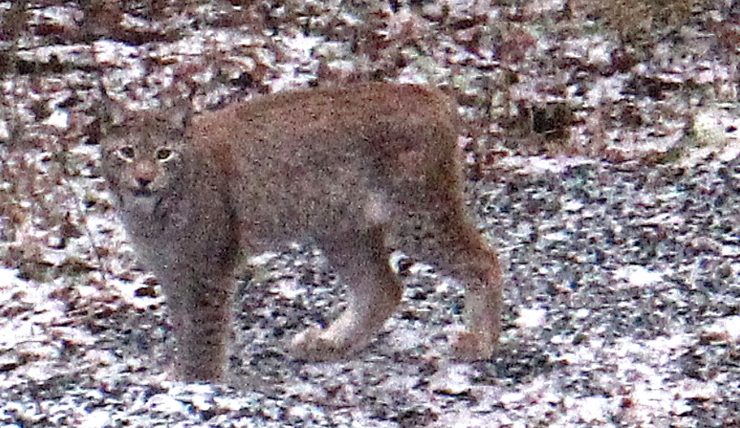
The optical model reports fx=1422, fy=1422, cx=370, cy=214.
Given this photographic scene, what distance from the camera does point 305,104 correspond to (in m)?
5.41

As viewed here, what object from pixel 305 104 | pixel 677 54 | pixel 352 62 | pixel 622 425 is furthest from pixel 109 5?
pixel 622 425

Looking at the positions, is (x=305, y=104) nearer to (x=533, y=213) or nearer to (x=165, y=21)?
(x=533, y=213)

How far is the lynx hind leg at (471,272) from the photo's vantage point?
217 inches

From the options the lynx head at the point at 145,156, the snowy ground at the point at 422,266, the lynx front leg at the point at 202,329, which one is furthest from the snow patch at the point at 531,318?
the lynx head at the point at 145,156

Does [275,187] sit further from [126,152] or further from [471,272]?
[471,272]

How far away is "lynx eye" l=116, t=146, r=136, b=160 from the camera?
200 inches

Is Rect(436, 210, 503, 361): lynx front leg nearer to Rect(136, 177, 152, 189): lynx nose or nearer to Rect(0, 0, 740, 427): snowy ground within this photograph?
Rect(0, 0, 740, 427): snowy ground

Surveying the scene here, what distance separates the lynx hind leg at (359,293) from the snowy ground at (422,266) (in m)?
0.11

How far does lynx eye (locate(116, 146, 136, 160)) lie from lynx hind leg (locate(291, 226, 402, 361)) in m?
0.96

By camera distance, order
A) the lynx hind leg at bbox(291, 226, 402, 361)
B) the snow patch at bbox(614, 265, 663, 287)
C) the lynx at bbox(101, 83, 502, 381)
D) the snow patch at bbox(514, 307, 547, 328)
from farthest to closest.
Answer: the snow patch at bbox(614, 265, 663, 287) → the snow patch at bbox(514, 307, 547, 328) → the lynx hind leg at bbox(291, 226, 402, 361) → the lynx at bbox(101, 83, 502, 381)

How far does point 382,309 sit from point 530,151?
2.50 m

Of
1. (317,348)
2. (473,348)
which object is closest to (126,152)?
(317,348)

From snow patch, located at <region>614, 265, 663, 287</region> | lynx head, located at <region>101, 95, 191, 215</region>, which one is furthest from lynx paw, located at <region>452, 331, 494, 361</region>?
lynx head, located at <region>101, 95, 191, 215</region>

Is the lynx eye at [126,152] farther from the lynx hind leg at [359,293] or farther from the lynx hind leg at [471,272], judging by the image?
the lynx hind leg at [471,272]
